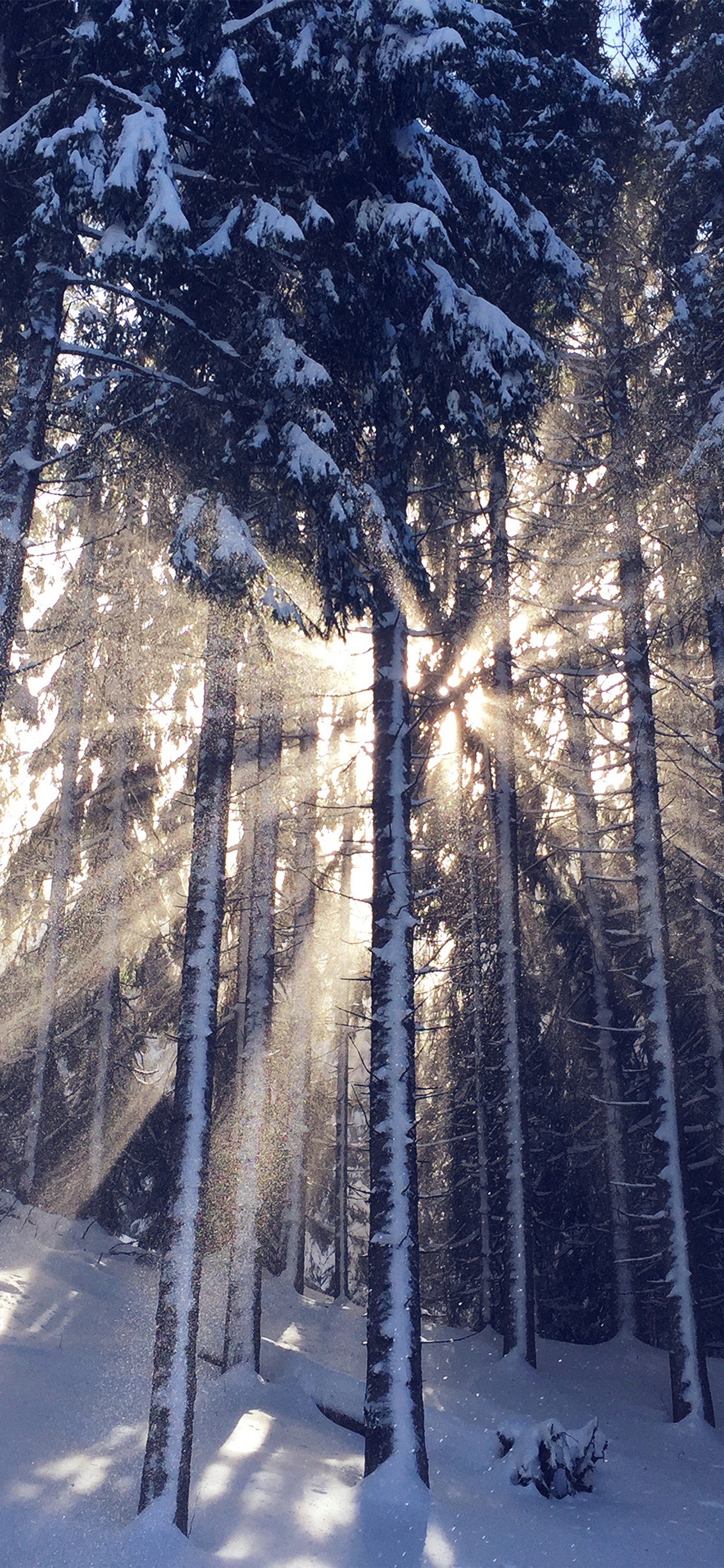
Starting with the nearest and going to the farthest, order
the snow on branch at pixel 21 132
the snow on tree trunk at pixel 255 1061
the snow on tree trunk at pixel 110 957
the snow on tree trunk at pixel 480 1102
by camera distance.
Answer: the snow on branch at pixel 21 132
the snow on tree trunk at pixel 255 1061
the snow on tree trunk at pixel 480 1102
the snow on tree trunk at pixel 110 957

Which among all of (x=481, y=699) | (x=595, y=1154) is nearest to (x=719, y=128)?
(x=481, y=699)

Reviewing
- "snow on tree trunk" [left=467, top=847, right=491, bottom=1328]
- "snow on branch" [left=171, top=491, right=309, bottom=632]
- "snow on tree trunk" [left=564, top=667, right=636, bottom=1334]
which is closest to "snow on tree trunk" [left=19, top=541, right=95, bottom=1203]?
"snow on tree trunk" [left=467, top=847, right=491, bottom=1328]

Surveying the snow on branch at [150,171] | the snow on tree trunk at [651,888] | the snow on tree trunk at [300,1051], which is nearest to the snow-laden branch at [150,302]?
the snow on branch at [150,171]

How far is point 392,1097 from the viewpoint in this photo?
29.3 feet

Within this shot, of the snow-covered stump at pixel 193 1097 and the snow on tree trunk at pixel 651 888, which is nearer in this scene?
the snow-covered stump at pixel 193 1097

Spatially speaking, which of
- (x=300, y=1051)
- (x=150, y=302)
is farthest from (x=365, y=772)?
(x=150, y=302)

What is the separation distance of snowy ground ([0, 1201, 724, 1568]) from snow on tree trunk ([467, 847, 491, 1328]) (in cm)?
128

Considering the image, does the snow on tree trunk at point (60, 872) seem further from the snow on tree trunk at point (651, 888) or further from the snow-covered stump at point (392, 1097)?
the snow on tree trunk at point (651, 888)

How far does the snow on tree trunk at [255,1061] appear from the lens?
460 inches

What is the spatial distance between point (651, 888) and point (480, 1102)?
17.9ft

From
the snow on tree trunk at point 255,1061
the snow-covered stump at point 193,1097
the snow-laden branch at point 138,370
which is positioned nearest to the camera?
the snow-covered stump at point 193,1097

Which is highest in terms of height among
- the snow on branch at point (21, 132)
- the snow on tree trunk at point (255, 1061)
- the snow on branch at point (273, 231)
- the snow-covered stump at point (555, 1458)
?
the snow on branch at point (21, 132)

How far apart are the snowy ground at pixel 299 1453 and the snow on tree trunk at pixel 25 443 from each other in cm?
616

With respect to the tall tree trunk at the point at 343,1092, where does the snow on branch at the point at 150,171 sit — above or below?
above
